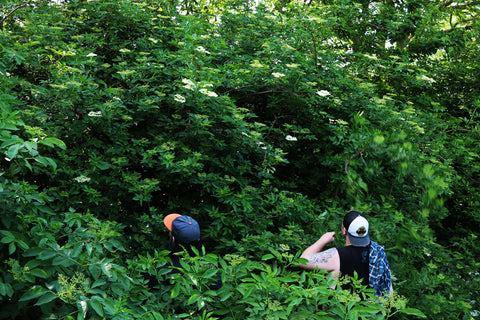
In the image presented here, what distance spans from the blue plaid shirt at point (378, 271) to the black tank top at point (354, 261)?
0.04 meters

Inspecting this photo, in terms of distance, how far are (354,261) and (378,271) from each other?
8.5 inches

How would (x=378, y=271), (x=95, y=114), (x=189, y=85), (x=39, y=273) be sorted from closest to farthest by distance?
(x=39, y=273) < (x=378, y=271) < (x=95, y=114) < (x=189, y=85)

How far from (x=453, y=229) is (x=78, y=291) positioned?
6.90 metres

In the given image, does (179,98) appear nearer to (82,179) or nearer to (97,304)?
(82,179)

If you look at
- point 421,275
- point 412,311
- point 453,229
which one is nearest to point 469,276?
point 421,275

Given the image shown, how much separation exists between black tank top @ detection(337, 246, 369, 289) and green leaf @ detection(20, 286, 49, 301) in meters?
2.19

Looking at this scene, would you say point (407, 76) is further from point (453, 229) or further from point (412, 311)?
point (412, 311)

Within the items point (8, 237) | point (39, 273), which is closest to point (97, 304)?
point (39, 273)

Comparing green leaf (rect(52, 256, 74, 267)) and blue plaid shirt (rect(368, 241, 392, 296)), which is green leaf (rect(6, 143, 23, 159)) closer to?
green leaf (rect(52, 256, 74, 267))

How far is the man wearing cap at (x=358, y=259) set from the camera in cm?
305

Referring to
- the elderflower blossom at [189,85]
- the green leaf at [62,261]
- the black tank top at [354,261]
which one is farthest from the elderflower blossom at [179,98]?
the green leaf at [62,261]

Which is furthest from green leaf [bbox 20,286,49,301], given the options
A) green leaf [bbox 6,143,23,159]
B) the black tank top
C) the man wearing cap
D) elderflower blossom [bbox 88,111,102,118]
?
elderflower blossom [bbox 88,111,102,118]

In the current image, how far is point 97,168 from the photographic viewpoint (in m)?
4.04

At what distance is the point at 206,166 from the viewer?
4.76 m
